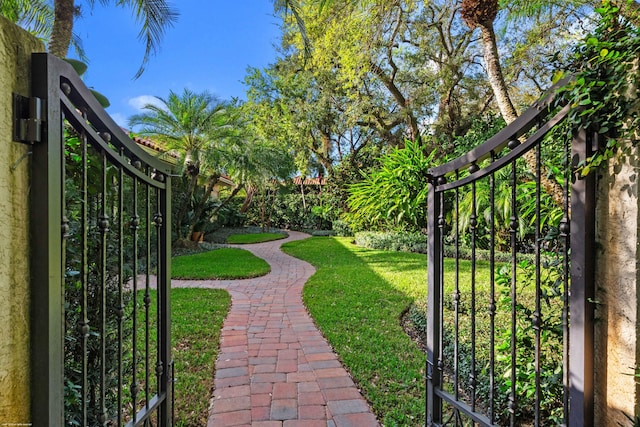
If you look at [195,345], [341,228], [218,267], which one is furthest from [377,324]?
[341,228]

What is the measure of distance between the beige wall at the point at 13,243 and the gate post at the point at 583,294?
190cm

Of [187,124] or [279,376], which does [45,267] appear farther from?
[187,124]

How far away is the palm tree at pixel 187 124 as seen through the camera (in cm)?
1104

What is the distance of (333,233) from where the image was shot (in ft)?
63.4

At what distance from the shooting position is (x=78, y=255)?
1.70 meters

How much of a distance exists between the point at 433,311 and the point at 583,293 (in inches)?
39.6

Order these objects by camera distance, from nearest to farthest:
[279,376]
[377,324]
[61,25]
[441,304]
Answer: [441,304] < [279,376] < [61,25] < [377,324]

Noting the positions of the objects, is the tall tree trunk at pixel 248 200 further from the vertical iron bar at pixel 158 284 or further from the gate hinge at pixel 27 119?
the gate hinge at pixel 27 119

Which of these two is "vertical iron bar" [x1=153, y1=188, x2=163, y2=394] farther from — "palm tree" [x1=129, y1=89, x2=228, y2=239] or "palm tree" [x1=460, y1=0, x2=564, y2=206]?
"palm tree" [x1=129, y1=89, x2=228, y2=239]

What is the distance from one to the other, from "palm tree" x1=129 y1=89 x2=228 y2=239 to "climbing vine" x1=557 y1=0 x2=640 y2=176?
36.0 ft

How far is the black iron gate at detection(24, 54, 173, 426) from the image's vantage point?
111 centimetres

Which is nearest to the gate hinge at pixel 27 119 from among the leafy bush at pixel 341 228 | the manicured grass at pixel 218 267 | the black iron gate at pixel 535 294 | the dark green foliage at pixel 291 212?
the black iron gate at pixel 535 294

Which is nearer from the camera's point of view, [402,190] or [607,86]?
[607,86]

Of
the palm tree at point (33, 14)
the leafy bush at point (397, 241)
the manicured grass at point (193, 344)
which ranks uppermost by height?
the palm tree at point (33, 14)
